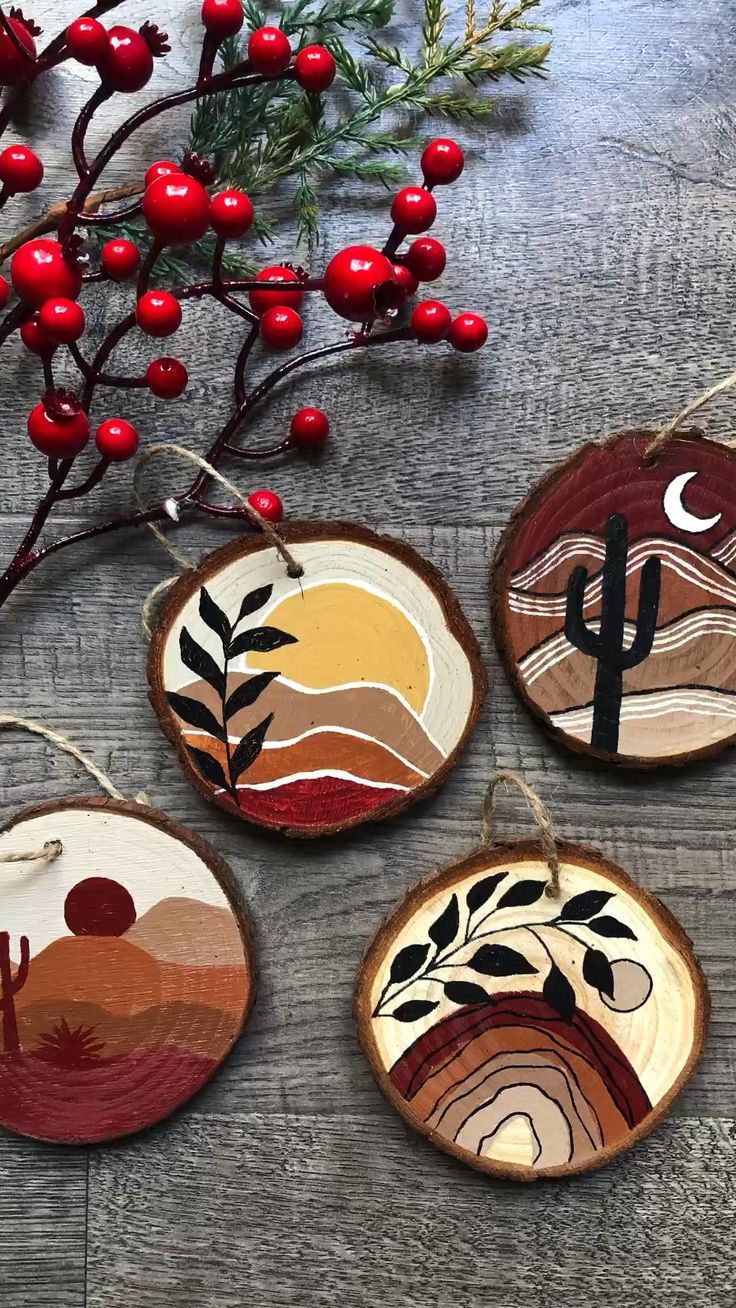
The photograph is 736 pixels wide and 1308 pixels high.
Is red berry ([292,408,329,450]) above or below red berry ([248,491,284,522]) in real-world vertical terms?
above

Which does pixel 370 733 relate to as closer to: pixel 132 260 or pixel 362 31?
pixel 132 260

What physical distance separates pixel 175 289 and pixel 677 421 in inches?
15.5

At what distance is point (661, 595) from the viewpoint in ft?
2.42

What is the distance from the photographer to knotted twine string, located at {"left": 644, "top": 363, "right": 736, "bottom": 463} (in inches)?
28.0

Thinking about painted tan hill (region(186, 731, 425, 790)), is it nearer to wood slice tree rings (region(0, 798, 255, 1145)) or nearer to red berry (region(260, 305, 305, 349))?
wood slice tree rings (region(0, 798, 255, 1145))

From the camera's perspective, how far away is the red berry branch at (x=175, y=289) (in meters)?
0.62

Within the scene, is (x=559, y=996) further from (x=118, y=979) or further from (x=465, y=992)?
(x=118, y=979)

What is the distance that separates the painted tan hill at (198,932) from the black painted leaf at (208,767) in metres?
0.09

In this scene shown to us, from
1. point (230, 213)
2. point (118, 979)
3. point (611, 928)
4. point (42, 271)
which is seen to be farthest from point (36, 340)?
point (611, 928)

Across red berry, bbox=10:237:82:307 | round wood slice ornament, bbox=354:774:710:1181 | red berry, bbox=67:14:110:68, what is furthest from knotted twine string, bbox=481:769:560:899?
red berry, bbox=67:14:110:68

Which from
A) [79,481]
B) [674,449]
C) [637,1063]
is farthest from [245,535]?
[637,1063]

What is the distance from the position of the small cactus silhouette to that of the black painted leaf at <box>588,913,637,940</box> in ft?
1.41

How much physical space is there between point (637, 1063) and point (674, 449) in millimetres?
458

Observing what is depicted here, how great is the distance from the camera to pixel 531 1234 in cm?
73
